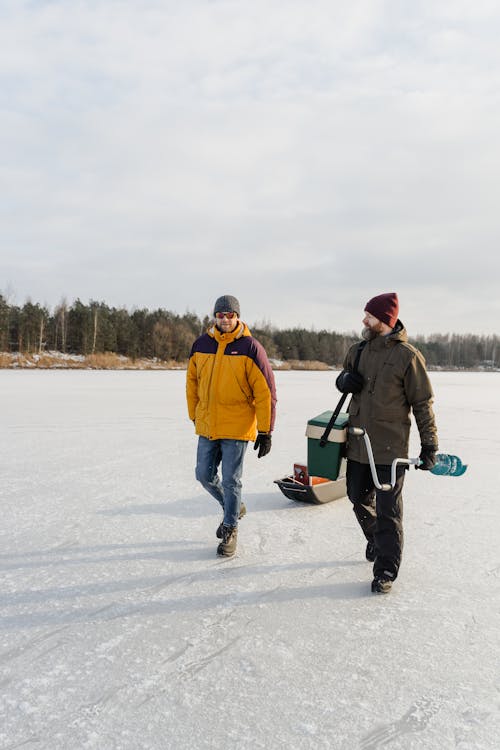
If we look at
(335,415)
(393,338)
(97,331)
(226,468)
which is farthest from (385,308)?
(97,331)

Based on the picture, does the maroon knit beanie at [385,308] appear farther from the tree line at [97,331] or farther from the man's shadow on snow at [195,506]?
the tree line at [97,331]

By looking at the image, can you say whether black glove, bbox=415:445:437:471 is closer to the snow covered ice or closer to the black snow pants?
the black snow pants

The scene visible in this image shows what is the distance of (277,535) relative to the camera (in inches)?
162

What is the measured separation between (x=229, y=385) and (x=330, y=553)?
4.61ft

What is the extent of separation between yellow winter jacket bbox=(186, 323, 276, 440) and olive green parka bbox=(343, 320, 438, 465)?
674 millimetres

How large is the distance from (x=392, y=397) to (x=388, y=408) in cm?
7

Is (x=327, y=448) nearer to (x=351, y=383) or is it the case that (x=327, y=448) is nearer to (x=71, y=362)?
(x=351, y=383)

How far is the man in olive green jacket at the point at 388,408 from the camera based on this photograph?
305cm

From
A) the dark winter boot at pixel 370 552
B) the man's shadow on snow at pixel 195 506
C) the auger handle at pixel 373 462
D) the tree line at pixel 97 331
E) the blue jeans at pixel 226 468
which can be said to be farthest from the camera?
the tree line at pixel 97 331

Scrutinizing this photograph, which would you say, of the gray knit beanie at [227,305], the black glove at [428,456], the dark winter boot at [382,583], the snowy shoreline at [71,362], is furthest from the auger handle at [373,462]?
the snowy shoreline at [71,362]

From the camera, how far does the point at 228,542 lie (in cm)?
367

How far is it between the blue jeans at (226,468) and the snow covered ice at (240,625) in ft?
1.23

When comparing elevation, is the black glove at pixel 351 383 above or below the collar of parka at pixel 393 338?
below

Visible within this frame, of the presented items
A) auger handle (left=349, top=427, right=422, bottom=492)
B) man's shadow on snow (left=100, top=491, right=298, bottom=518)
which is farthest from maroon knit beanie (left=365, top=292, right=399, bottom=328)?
man's shadow on snow (left=100, top=491, right=298, bottom=518)
